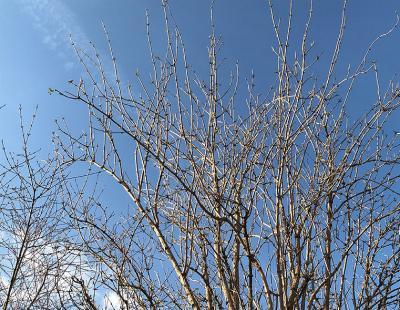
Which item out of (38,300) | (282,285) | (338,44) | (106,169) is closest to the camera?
(282,285)

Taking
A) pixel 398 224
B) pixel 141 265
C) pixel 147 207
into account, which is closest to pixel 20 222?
pixel 141 265

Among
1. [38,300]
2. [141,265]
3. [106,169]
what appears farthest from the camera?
[38,300]

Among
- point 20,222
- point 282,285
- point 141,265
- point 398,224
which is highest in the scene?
point 20,222

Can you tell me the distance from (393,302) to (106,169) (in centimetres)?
225

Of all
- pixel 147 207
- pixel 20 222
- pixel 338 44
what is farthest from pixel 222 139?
pixel 20 222

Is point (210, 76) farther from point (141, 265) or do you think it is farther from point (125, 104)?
point (141, 265)

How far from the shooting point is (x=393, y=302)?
3.01 meters

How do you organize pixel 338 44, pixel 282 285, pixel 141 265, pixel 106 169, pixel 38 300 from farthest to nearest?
pixel 38 300, pixel 141 265, pixel 106 169, pixel 338 44, pixel 282 285

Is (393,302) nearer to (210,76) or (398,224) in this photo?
→ (398,224)

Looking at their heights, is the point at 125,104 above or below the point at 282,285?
above

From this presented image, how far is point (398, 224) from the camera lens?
363 centimetres

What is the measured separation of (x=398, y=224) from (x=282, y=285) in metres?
1.65

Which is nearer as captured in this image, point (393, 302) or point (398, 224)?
point (393, 302)

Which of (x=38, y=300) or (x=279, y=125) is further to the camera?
(x=38, y=300)
